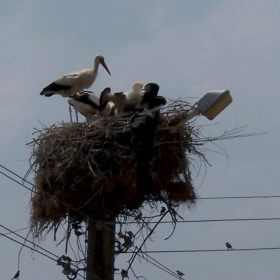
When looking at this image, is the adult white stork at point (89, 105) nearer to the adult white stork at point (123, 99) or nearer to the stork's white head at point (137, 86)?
the adult white stork at point (123, 99)

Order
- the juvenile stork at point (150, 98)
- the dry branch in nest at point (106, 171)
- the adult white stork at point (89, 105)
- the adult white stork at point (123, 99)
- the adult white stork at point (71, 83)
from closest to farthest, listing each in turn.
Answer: the dry branch in nest at point (106, 171) → the juvenile stork at point (150, 98) → the adult white stork at point (123, 99) → the adult white stork at point (89, 105) → the adult white stork at point (71, 83)

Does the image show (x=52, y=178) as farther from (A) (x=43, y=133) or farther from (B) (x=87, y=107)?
(B) (x=87, y=107)

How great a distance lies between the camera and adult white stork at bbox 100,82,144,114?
9758mm

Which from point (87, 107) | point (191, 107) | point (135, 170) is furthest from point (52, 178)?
point (87, 107)

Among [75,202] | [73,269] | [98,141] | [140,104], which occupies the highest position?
[140,104]

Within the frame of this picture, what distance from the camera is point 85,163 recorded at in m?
7.77

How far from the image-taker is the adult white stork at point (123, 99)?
976cm

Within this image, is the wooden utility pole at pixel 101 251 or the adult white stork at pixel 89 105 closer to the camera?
the wooden utility pole at pixel 101 251

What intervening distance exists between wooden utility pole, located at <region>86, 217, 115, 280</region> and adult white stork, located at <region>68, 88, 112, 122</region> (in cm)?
261

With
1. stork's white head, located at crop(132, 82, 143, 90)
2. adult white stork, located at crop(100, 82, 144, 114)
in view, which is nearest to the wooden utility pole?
A: adult white stork, located at crop(100, 82, 144, 114)

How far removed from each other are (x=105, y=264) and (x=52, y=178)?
1082 millimetres

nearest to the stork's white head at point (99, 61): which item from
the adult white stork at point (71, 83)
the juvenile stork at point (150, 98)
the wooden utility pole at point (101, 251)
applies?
the adult white stork at point (71, 83)

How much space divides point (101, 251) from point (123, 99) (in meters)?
2.90

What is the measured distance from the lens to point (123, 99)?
984 centimetres
